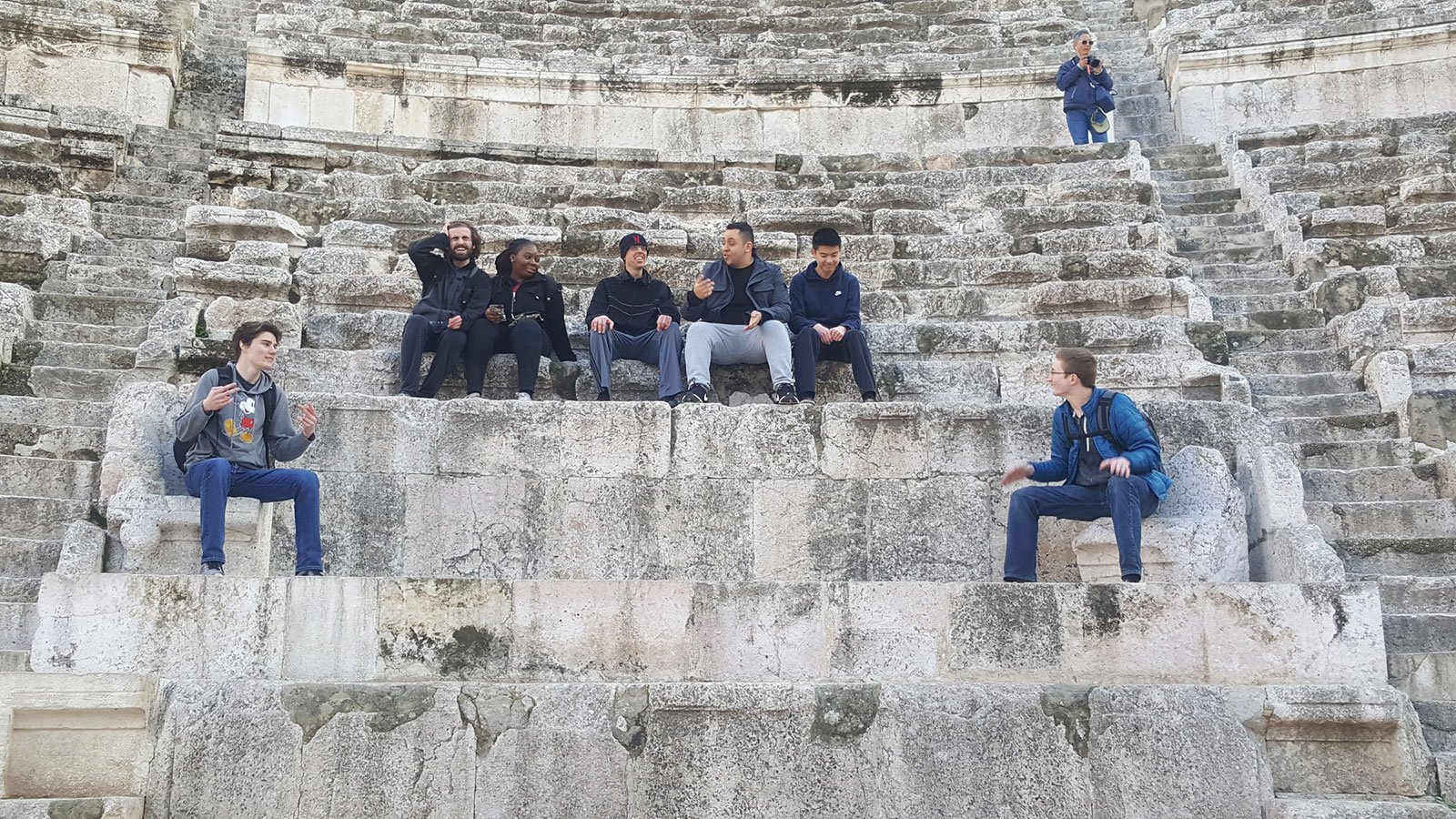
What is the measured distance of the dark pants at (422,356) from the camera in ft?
25.0

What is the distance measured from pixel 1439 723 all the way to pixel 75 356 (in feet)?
23.8

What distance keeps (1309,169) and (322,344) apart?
25.0 feet

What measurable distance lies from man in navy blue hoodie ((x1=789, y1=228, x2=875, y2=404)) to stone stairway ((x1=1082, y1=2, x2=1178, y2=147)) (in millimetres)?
6420

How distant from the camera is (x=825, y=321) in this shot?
823cm

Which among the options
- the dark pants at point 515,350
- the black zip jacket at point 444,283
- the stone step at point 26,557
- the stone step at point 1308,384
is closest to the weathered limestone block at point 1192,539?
the stone step at point 1308,384

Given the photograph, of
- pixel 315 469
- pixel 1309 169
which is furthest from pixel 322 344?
pixel 1309 169

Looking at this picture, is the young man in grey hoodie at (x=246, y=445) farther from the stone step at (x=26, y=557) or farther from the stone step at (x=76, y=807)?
the stone step at (x=76, y=807)

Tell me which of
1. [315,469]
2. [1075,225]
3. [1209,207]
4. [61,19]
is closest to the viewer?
[315,469]

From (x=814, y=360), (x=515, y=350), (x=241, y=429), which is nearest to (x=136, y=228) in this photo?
(x=515, y=350)

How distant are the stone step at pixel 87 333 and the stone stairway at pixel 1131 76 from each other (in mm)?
9265

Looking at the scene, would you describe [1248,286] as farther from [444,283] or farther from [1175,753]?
[444,283]

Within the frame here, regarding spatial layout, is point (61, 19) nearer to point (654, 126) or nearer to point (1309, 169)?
point (654, 126)

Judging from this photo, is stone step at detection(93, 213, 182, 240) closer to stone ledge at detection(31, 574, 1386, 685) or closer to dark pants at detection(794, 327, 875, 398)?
dark pants at detection(794, 327, 875, 398)

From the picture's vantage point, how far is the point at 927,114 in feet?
47.6
